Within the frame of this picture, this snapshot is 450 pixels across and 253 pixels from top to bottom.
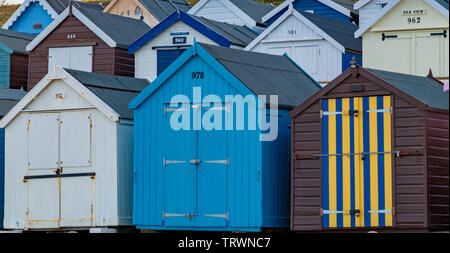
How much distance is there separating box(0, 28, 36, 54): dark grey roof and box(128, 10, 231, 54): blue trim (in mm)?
4482

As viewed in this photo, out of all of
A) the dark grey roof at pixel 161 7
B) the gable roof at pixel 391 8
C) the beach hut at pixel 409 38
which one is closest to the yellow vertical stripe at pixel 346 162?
the beach hut at pixel 409 38

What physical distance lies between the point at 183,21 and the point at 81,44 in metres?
3.77

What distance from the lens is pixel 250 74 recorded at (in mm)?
20344

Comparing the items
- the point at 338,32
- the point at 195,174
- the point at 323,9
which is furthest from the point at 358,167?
the point at 323,9

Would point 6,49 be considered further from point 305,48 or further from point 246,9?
point 305,48

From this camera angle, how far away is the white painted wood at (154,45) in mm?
30837

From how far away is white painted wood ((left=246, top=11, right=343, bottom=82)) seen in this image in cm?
2988

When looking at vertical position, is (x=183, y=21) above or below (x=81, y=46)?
above

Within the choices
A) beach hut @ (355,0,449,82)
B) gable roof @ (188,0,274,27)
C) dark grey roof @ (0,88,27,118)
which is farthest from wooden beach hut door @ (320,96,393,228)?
gable roof @ (188,0,274,27)

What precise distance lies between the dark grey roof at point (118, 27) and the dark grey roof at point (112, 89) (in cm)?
899

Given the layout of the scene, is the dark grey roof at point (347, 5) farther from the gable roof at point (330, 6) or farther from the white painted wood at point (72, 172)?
the white painted wood at point (72, 172)

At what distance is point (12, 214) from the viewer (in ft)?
73.6

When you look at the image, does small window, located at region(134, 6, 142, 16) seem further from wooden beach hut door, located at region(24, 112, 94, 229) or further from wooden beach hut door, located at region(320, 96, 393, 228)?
wooden beach hut door, located at region(320, 96, 393, 228)
